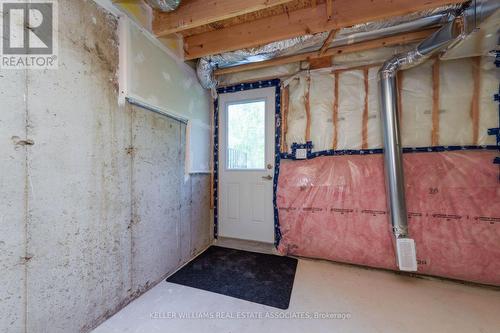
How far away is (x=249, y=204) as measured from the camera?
2854 mm

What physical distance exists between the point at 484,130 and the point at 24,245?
3704 millimetres

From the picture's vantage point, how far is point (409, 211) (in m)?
2.14

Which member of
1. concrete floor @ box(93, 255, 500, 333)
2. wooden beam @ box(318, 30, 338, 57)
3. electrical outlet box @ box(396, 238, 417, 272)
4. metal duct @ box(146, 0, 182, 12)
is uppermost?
metal duct @ box(146, 0, 182, 12)

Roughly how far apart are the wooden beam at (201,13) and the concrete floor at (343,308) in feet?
7.83

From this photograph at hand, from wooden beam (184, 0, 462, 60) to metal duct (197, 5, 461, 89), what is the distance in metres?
0.18

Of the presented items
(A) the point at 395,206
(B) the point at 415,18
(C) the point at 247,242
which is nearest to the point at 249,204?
(C) the point at 247,242

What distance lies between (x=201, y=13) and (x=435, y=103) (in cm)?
248

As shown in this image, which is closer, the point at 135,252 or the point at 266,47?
the point at 135,252

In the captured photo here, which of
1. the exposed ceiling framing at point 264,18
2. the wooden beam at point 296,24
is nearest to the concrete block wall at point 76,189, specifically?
the exposed ceiling framing at point 264,18

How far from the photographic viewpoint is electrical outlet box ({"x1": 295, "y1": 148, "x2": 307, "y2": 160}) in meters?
2.55

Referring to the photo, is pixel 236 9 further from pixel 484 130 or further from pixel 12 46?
pixel 484 130

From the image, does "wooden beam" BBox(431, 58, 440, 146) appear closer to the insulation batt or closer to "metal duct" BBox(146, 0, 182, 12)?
the insulation batt

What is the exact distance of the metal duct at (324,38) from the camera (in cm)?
178

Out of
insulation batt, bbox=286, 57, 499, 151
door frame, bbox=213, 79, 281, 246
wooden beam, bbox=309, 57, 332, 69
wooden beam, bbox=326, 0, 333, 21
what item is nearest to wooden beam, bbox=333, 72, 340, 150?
insulation batt, bbox=286, 57, 499, 151
